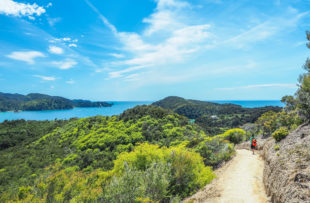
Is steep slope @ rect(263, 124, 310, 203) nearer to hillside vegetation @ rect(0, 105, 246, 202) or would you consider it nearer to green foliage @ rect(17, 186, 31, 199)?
hillside vegetation @ rect(0, 105, 246, 202)

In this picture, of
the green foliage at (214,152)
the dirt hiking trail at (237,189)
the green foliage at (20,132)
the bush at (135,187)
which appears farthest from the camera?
the green foliage at (20,132)

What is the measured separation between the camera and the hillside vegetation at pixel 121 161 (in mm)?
6762

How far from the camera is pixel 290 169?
6.80 meters

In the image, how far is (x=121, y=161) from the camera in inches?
458

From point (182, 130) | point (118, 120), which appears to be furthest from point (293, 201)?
point (118, 120)

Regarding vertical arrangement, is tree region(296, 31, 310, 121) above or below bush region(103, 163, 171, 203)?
above

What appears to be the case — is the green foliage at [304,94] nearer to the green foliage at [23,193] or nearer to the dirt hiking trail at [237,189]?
the dirt hiking trail at [237,189]

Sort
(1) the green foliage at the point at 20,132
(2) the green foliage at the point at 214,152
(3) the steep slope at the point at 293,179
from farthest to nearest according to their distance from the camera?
(1) the green foliage at the point at 20,132
(2) the green foliage at the point at 214,152
(3) the steep slope at the point at 293,179

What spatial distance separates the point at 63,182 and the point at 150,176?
378 centimetres

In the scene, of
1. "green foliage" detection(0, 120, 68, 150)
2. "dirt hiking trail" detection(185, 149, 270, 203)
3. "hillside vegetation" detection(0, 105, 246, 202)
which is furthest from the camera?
"green foliage" detection(0, 120, 68, 150)

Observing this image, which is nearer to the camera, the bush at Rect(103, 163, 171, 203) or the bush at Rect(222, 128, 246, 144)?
the bush at Rect(103, 163, 171, 203)

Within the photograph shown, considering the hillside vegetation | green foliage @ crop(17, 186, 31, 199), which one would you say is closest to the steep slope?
the hillside vegetation

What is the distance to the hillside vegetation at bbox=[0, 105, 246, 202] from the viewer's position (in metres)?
6.76

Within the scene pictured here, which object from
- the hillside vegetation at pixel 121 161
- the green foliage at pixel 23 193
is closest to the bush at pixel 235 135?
the hillside vegetation at pixel 121 161
